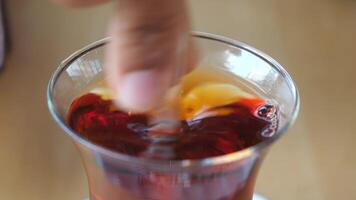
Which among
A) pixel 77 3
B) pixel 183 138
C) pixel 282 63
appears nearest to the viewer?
pixel 77 3

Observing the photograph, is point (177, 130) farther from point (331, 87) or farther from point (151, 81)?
point (331, 87)

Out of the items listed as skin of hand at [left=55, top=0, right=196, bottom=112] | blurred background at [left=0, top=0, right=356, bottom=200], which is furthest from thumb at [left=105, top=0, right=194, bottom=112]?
blurred background at [left=0, top=0, right=356, bottom=200]

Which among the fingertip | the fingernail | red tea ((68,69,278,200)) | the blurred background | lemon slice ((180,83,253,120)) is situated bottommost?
the blurred background

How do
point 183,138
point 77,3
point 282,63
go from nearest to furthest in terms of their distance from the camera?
1. point 77,3
2. point 183,138
3. point 282,63

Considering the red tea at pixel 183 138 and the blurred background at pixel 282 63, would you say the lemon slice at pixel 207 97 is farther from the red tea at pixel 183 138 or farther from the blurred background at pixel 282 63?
the blurred background at pixel 282 63

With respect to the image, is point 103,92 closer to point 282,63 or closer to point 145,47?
point 145,47

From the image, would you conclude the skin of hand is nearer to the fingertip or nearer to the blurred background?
the fingertip

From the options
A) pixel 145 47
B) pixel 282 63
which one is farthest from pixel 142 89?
pixel 282 63
